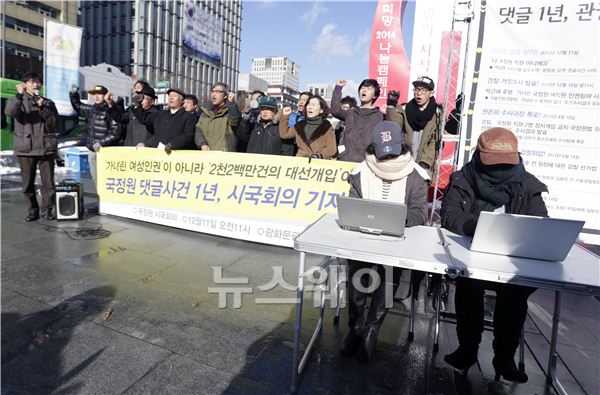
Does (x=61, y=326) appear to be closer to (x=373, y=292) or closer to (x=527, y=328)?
(x=373, y=292)

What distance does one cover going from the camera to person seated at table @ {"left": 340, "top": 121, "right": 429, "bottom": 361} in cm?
276

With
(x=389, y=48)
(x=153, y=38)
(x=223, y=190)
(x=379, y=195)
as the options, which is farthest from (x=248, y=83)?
(x=379, y=195)

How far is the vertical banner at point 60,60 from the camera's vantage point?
47.4ft

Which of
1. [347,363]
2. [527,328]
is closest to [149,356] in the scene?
[347,363]

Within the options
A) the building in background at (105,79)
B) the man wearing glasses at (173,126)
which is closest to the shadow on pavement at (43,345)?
the man wearing glasses at (173,126)

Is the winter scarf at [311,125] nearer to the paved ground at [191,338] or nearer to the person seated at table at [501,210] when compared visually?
the paved ground at [191,338]

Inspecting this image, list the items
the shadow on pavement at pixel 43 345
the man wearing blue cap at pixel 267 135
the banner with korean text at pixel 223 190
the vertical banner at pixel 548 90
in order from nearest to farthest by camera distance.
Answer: the shadow on pavement at pixel 43 345, the vertical banner at pixel 548 90, the banner with korean text at pixel 223 190, the man wearing blue cap at pixel 267 135

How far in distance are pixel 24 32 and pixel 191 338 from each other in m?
48.9

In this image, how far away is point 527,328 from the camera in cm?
332

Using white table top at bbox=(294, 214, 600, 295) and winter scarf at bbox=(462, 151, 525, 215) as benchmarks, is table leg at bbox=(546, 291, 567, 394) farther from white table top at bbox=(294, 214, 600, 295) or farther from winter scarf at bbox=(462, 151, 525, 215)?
winter scarf at bbox=(462, 151, 525, 215)

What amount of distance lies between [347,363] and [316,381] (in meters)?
0.33

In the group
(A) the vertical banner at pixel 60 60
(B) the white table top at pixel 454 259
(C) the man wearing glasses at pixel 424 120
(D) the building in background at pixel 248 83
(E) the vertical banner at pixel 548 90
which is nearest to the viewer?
(B) the white table top at pixel 454 259

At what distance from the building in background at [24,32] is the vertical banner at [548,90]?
4222 cm

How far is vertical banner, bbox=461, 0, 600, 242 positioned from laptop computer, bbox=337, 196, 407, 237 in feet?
7.80
